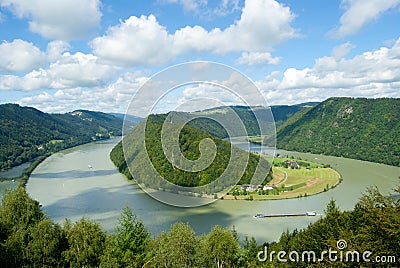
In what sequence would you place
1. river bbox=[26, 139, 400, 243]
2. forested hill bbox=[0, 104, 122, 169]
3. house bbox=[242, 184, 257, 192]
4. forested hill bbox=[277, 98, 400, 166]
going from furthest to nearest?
forested hill bbox=[277, 98, 400, 166] < forested hill bbox=[0, 104, 122, 169] < house bbox=[242, 184, 257, 192] < river bbox=[26, 139, 400, 243]

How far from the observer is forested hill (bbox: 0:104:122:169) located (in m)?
49.3

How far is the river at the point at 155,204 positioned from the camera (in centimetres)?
1894

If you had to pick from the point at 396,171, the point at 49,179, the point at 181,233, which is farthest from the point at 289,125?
the point at 181,233

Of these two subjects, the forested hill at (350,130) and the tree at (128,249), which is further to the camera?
the forested hill at (350,130)

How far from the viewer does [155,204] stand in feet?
75.1

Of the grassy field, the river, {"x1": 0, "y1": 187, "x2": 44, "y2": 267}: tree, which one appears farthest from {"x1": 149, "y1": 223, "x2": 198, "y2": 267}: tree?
the grassy field

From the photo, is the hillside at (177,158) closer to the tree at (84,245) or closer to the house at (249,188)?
the house at (249,188)

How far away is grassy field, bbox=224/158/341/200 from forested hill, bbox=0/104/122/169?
34.3 meters

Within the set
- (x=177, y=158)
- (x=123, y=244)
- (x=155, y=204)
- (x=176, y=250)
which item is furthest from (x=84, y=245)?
(x=155, y=204)

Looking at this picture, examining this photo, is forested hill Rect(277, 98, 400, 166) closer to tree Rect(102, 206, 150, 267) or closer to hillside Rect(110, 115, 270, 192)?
hillside Rect(110, 115, 270, 192)

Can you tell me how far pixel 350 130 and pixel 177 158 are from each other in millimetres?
57515

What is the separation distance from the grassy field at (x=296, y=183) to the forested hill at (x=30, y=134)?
113 feet

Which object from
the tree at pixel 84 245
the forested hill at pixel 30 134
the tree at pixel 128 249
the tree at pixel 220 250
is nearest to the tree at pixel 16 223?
the tree at pixel 84 245

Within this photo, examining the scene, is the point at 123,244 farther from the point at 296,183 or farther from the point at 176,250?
the point at 296,183
